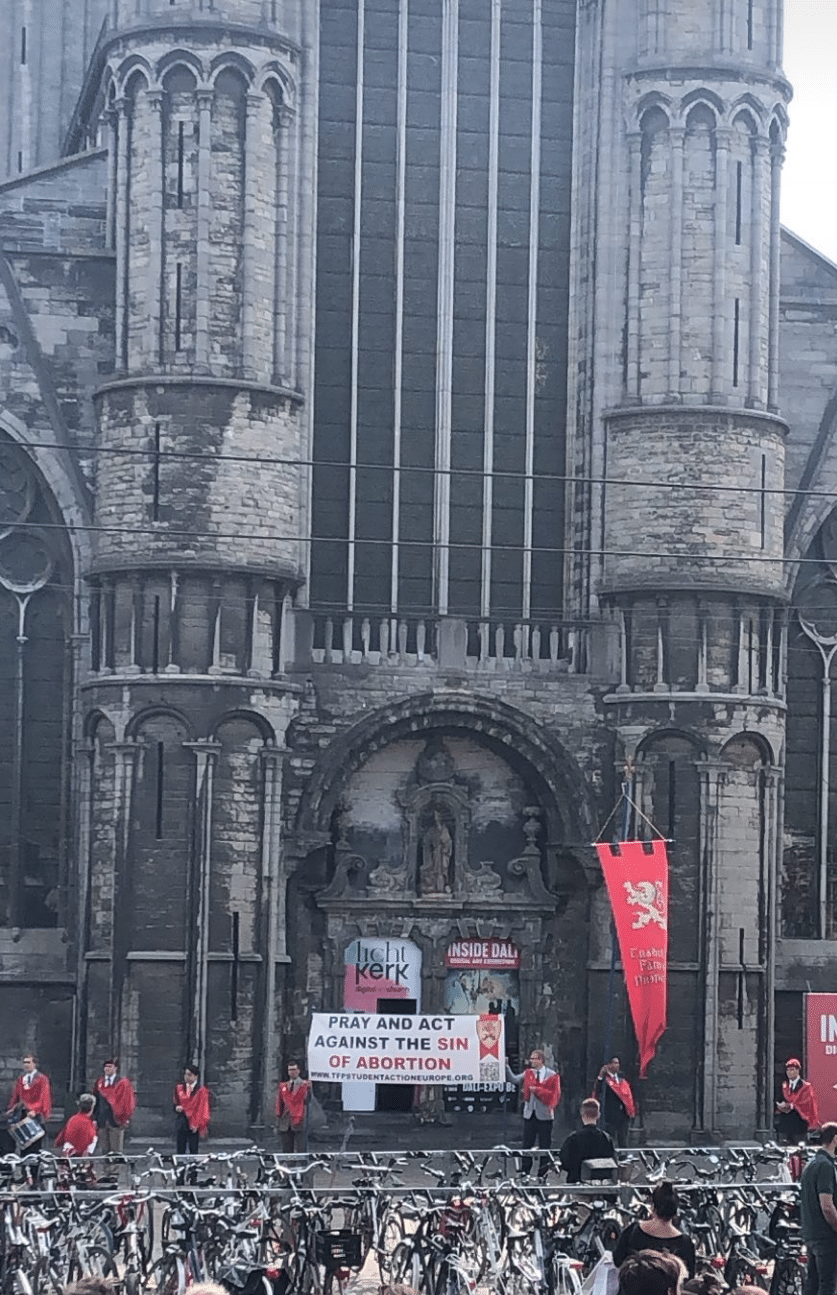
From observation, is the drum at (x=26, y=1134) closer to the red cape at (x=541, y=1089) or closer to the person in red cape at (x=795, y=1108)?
the red cape at (x=541, y=1089)

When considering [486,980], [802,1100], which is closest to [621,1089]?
[802,1100]

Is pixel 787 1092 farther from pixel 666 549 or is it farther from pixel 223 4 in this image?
pixel 223 4

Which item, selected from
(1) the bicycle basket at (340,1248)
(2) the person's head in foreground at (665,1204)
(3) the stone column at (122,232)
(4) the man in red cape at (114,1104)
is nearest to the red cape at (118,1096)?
(4) the man in red cape at (114,1104)

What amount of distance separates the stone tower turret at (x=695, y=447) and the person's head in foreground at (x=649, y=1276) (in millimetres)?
22486

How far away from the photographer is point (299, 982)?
113ft

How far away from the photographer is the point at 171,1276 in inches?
776

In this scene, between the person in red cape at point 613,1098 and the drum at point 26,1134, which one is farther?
the person in red cape at point 613,1098

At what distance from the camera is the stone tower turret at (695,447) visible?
34625mm

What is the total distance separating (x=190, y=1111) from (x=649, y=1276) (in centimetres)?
1760

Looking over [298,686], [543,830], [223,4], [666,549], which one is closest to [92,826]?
[298,686]

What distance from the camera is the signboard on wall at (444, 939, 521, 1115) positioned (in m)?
34.8

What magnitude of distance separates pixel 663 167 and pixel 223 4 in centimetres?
624

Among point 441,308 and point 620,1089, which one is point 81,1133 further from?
point 441,308

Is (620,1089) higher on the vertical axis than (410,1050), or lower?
lower
